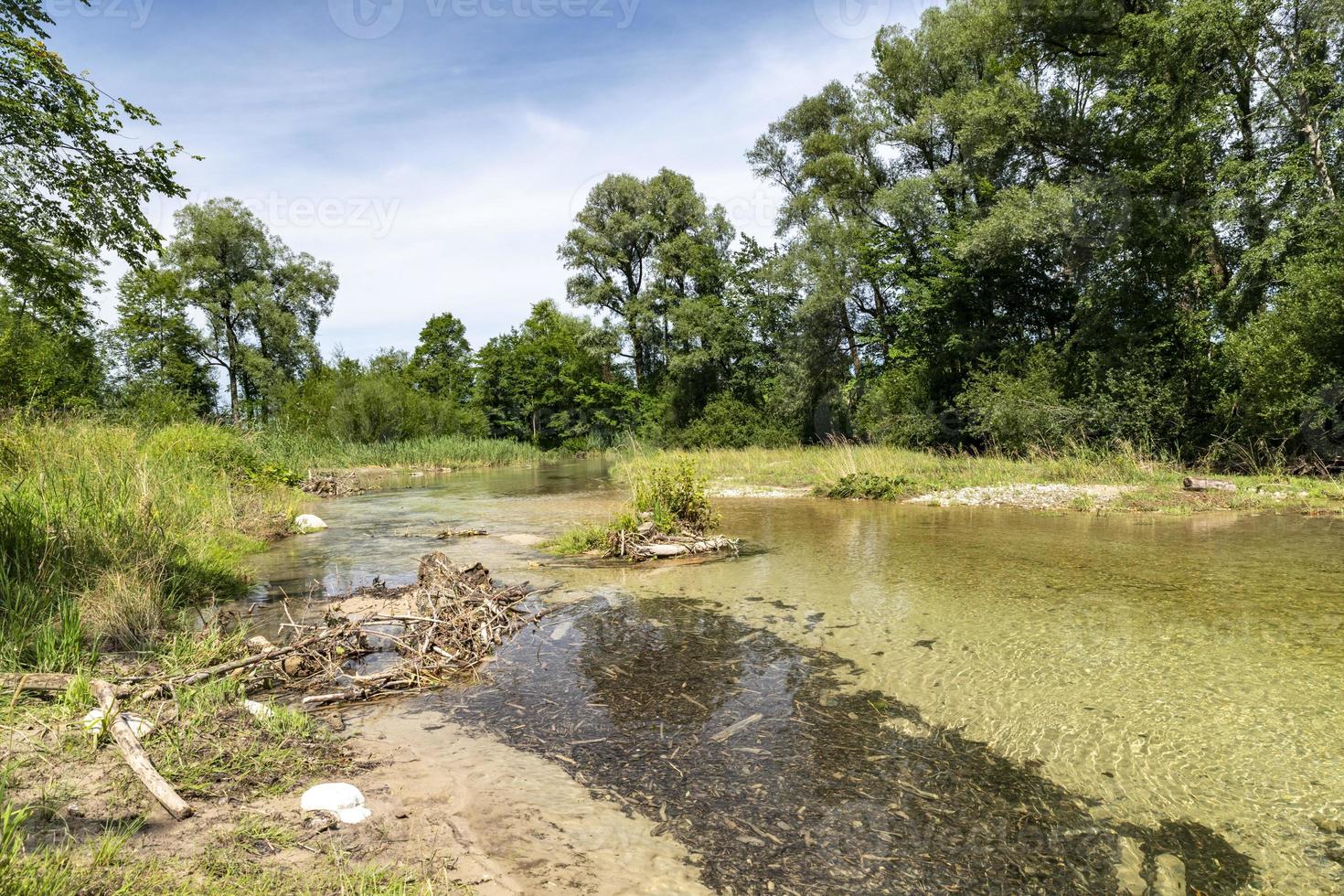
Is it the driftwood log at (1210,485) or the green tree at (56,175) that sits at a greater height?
the green tree at (56,175)

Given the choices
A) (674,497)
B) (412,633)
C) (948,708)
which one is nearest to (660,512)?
(674,497)

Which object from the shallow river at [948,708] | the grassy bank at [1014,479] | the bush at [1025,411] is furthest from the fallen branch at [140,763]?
the bush at [1025,411]

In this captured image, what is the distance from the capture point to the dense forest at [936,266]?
49.6 ft

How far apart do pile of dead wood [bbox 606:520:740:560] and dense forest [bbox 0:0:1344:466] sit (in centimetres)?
801

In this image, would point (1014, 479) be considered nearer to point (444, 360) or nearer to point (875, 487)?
point (875, 487)

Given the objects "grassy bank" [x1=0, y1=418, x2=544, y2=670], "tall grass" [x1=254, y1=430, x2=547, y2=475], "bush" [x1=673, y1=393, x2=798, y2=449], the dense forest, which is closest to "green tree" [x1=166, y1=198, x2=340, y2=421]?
the dense forest

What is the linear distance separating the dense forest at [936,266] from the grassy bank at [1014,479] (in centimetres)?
208

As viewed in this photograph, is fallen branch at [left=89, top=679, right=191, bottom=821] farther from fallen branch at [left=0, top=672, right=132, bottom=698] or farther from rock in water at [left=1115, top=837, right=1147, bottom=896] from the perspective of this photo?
rock in water at [left=1115, top=837, right=1147, bottom=896]

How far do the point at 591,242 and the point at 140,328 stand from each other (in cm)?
2642

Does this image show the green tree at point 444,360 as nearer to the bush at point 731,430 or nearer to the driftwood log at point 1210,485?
the bush at point 731,430

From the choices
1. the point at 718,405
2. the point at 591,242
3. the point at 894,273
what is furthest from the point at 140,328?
the point at 894,273

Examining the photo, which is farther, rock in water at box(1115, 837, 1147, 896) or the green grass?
Result: the green grass

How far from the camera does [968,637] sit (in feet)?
21.0

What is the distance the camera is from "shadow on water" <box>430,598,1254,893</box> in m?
3.09
